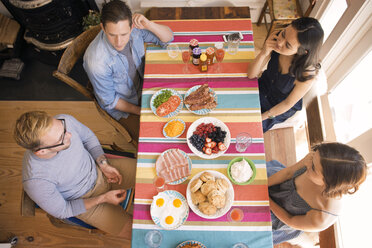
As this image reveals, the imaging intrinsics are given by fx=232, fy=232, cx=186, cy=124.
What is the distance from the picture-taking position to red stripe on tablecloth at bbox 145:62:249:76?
2121mm

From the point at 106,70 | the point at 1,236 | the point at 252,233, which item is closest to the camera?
the point at 252,233

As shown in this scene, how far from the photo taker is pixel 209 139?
180 cm

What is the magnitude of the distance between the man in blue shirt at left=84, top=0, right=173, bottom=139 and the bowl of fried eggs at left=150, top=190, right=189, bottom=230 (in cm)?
95

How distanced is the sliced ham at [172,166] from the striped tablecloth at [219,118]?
0.05 metres

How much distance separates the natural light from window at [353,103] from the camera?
226 centimetres

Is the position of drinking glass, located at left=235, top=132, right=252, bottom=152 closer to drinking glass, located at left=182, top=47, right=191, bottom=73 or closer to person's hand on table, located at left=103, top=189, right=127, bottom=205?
drinking glass, located at left=182, top=47, right=191, bottom=73

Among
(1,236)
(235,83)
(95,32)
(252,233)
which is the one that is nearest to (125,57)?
(95,32)

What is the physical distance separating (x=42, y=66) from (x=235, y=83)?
3019mm

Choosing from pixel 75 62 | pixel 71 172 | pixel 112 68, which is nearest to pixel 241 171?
pixel 71 172

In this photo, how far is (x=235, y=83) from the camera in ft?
6.77

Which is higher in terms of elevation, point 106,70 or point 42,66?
point 42,66

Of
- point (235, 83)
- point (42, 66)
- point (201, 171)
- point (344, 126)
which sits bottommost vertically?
point (201, 171)

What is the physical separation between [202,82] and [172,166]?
2.63 ft

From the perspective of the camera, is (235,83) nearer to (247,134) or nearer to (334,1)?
(247,134)
